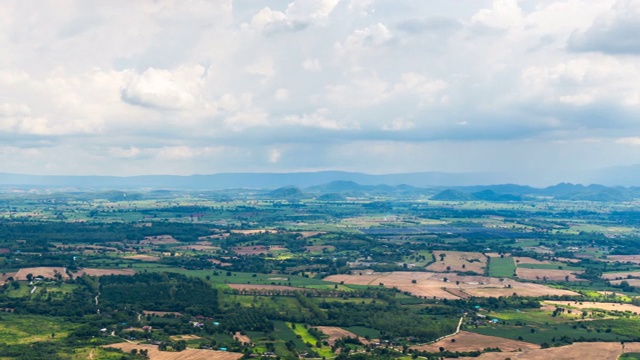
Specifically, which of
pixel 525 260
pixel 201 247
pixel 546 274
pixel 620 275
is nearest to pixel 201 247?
pixel 201 247

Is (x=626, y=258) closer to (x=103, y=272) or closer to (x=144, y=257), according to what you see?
(x=144, y=257)

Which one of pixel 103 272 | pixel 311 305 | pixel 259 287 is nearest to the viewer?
pixel 311 305

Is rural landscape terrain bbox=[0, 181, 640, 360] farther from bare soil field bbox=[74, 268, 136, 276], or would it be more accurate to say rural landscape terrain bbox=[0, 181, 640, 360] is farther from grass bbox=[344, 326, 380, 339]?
bare soil field bbox=[74, 268, 136, 276]

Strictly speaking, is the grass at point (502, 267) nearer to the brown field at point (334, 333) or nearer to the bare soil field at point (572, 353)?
the bare soil field at point (572, 353)

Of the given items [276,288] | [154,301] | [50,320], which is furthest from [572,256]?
[50,320]

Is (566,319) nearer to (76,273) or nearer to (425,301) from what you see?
(425,301)

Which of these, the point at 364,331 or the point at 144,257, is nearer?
the point at 364,331

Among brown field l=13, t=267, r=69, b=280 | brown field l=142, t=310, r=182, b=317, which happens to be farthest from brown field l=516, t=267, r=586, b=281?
brown field l=13, t=267, r=69, b=280

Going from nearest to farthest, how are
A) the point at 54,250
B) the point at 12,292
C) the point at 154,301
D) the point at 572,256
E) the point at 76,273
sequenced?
the point at 154,301
the point at 12,292
the point at 76,273
the point at 54,250
the point at 572,256
